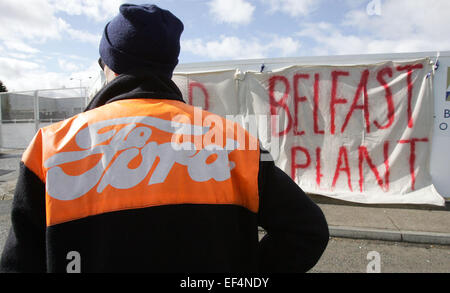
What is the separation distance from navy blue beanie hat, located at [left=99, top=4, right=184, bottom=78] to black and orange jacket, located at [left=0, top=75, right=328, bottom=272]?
0.25 feet

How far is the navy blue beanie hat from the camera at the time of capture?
1.03 m

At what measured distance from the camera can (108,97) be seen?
1021 millimetres

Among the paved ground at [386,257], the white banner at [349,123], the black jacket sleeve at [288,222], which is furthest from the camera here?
the white banner at [349,123]

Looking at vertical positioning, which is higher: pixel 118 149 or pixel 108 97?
pixel 108 97

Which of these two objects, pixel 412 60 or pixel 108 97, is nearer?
pixel 108 97

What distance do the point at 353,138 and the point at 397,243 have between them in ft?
6.47

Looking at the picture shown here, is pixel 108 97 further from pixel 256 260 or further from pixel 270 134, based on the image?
pixel 270 134

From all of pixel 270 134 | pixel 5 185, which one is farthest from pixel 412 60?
pixel 5 185

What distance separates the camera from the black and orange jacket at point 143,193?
84 centimetres

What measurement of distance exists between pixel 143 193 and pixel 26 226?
0.38m

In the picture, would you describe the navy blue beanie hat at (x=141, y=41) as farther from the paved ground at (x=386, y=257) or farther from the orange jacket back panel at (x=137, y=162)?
the paved ground at (x=386, y=257)

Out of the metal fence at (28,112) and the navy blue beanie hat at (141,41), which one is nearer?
the navy blue beanie hat at (141,41)

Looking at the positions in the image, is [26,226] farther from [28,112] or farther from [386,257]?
[28,112]

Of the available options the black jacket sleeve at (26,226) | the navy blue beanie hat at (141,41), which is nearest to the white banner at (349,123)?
the navy blue beanie hat at (141,41)
